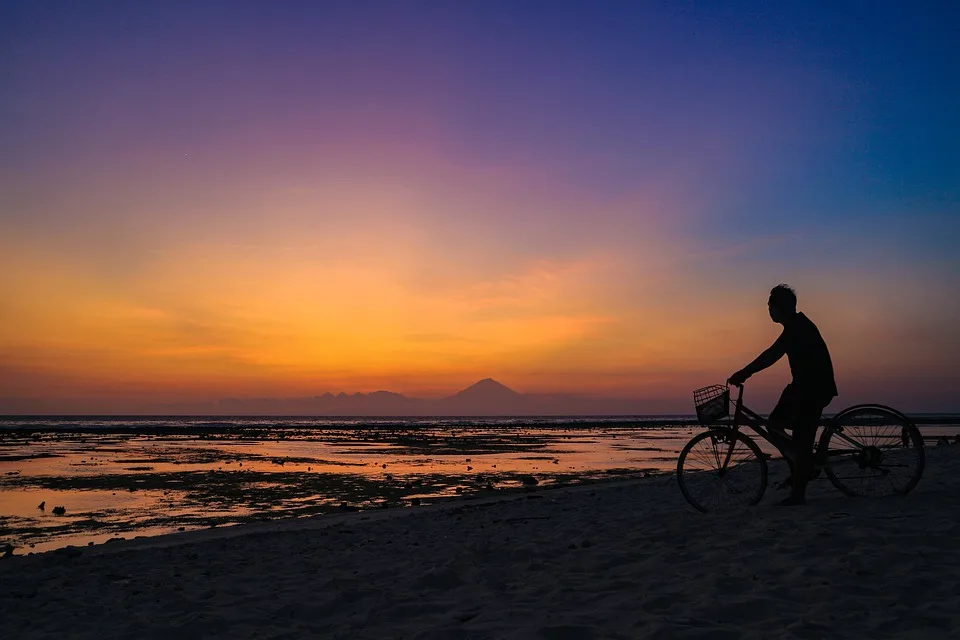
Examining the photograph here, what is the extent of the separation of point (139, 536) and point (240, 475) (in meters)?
11.3

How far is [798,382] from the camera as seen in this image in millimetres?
8633

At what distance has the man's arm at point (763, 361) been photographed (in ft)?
28.8

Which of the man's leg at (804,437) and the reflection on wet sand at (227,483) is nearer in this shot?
the man's leg at (804,437)

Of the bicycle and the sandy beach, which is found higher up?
the bicycle

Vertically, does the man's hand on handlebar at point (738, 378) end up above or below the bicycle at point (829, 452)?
above

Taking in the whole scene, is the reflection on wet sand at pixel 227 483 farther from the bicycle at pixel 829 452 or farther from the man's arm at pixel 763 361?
the man's arm at pixel 763 361

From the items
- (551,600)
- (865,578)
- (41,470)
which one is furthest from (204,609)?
(41,470)

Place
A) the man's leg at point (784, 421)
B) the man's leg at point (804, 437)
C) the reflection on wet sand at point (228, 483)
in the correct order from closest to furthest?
the man's leg at point (804, 437), the man's leg at point (784, 421), the reflection on wet sand at point (228, 483)

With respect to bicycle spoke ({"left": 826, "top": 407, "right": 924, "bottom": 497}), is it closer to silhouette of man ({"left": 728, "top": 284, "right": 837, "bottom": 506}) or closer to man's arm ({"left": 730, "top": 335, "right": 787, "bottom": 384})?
silhouette of man ({"left": 728, "top": 284, "right": 837, "bottom": 506})

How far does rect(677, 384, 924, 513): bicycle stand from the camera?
862 centimetres

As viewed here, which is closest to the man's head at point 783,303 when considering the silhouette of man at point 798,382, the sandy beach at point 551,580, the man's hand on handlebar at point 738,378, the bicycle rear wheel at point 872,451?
the silhouette of man at point 798,382

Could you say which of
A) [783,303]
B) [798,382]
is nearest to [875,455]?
[798,382]

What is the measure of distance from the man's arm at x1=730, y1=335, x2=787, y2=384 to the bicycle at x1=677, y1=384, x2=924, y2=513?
20cm

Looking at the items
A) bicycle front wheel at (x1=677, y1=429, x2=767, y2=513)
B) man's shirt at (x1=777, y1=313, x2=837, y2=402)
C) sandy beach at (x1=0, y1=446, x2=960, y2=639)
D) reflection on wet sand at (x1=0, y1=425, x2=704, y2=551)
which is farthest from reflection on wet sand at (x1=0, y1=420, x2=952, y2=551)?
man's shirt at (x1=777, y1=313, x2=837, y2=402)
